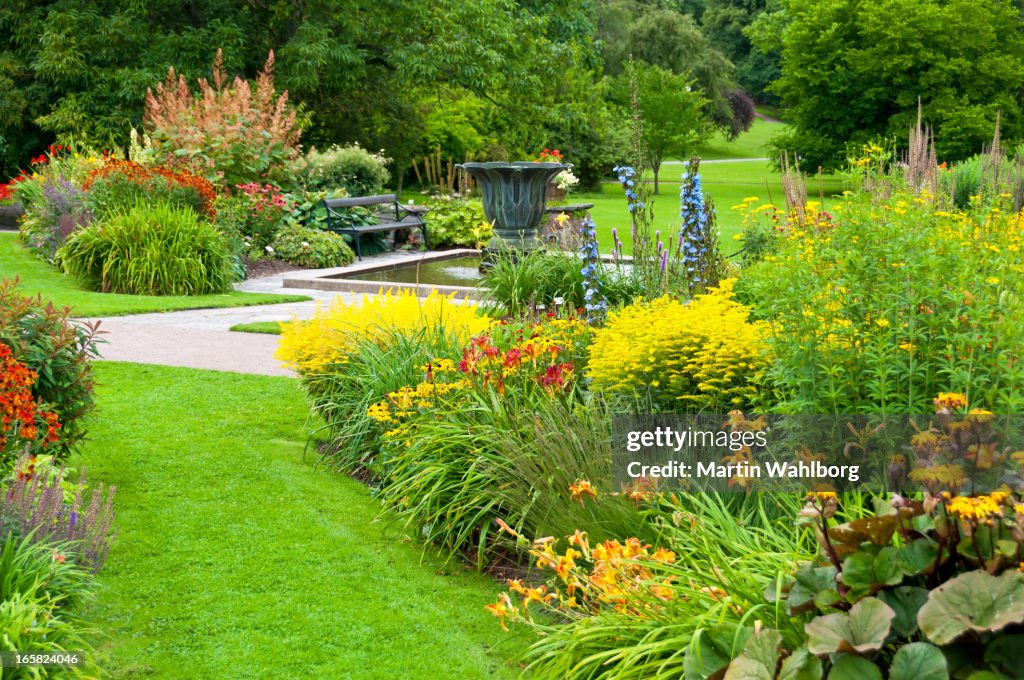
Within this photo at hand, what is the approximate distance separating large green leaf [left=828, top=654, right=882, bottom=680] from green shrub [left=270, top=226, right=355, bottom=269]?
1380cm

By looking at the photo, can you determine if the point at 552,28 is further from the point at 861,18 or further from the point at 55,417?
the point at 55,417

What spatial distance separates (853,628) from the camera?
2836 millimetres

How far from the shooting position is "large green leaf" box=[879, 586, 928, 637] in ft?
9.63

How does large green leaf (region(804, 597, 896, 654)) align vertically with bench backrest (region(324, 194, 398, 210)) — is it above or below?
below

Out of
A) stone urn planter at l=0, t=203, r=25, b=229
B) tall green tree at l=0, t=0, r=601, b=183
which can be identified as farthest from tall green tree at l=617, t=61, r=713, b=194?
stone urn planter at l=0, t=203, r=25, b=229

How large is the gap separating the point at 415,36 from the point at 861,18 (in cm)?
1954

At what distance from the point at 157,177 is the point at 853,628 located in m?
12.8

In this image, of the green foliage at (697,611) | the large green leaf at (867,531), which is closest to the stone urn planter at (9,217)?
the green foliage at (697,611)

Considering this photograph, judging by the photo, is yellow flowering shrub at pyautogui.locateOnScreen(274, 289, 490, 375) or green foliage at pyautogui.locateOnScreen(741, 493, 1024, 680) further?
yellow flowering shrub at pyautogui.locateOnScreen(274, 289, 490, 375)

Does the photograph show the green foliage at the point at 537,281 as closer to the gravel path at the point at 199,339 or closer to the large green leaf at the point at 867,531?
the gravel path at the point at 199,339

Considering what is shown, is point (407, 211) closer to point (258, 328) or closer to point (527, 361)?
point (258, 328)

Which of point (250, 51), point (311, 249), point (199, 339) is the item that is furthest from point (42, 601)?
point (250, 51)

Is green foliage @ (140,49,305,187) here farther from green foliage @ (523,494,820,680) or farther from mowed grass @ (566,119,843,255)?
green foliage @ (523,494,820,680)

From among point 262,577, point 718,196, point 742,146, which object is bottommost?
point 262,577
